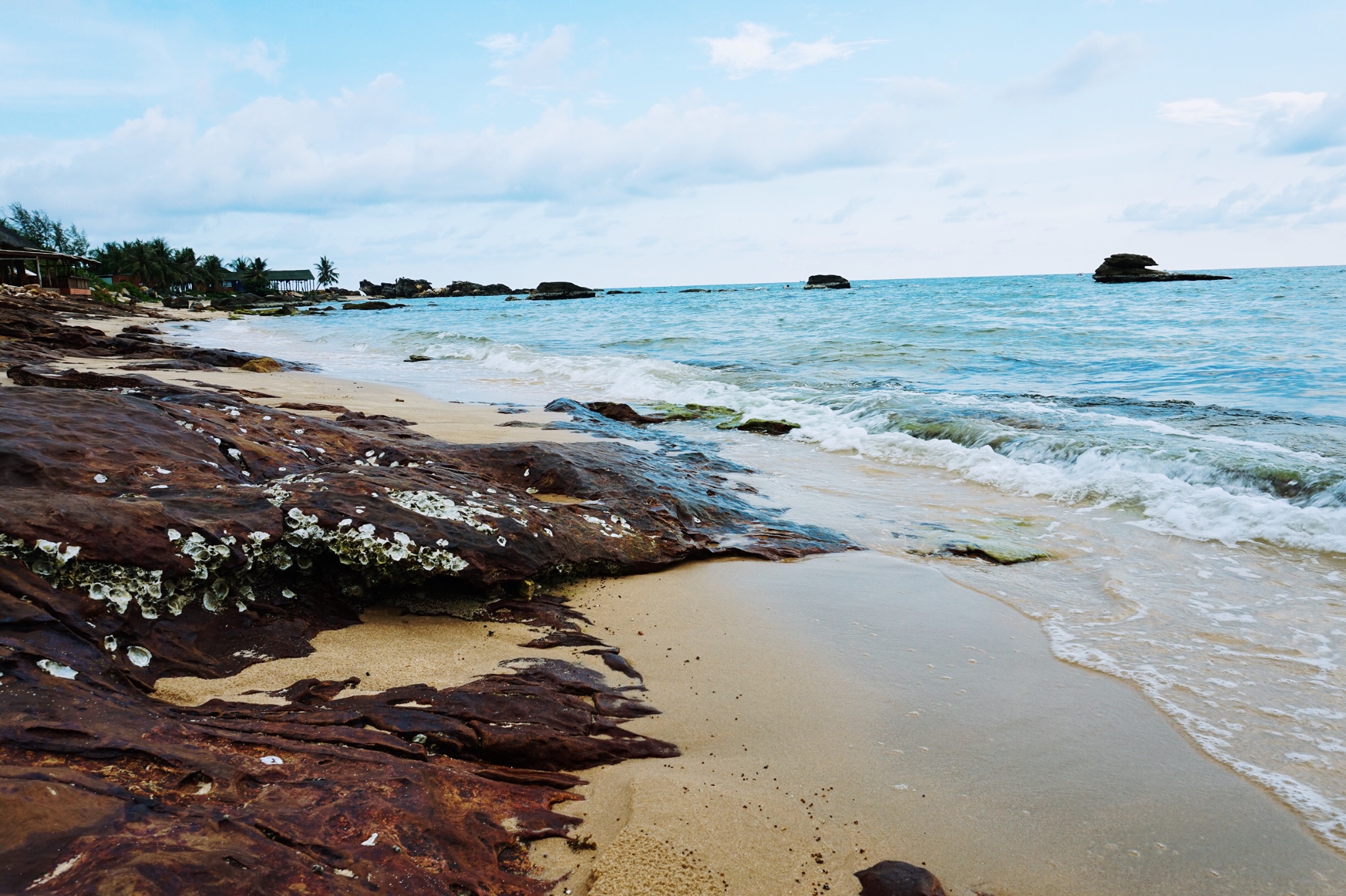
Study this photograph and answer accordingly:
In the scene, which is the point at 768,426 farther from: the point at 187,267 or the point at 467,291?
the point at 467,291

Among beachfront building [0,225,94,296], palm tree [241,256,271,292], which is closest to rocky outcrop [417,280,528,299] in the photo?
palm tree [241,256,271,292]

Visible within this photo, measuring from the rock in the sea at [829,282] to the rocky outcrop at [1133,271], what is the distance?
120 feet

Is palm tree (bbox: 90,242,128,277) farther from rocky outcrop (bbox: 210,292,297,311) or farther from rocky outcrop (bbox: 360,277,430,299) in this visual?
rocky outcrop (bbox: 360,277,430,299)

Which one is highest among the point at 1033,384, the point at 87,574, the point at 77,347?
the point at 77,347

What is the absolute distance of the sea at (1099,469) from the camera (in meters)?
3.62

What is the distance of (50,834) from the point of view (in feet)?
4.90

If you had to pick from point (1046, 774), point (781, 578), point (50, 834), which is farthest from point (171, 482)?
point (1046, 774)

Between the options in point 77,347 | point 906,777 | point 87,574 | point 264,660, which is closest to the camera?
point 87,574

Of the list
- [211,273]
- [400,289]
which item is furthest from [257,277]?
[400,289]

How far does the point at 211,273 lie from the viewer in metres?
87.7

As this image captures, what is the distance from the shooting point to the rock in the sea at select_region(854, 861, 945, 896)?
203 cm

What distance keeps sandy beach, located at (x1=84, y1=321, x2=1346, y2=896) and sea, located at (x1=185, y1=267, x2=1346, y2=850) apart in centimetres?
34

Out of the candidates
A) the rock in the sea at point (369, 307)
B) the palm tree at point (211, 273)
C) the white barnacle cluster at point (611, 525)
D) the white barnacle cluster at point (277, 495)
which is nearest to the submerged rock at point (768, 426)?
the white barnacle cluster at point (611, 525)

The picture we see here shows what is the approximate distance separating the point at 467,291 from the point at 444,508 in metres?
142
